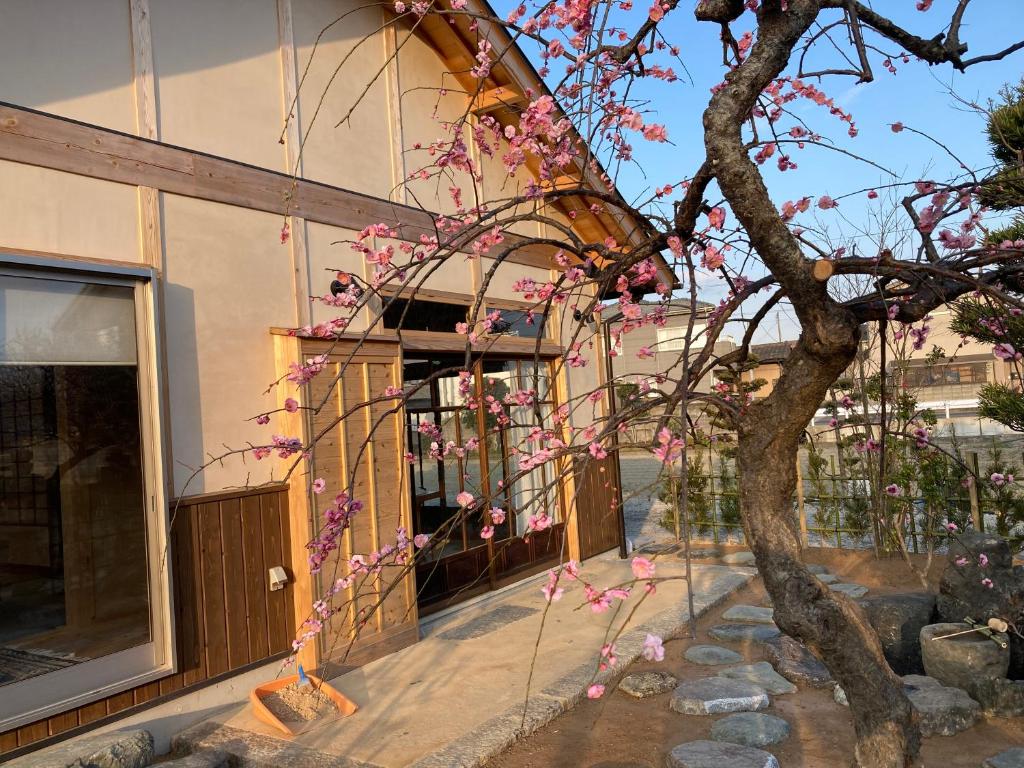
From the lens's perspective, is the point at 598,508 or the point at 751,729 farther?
the point at 598,508

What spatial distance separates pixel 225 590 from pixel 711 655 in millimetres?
3469

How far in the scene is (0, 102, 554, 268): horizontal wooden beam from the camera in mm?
3922

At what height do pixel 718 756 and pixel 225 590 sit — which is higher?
pixel 225 590

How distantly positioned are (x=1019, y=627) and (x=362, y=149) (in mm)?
5870

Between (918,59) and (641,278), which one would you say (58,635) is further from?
(918,59)

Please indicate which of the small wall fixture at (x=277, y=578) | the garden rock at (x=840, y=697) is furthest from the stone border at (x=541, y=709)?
the small wall fixture at (x=277, y=578)

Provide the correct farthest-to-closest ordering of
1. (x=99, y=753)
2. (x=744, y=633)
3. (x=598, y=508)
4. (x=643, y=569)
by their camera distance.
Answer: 1. (x=598, y=508)
2. (x=744, y=633)
3. (x=99, y=753)
4. (x=643, y=569)

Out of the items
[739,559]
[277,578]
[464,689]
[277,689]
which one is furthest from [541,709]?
[739,559]

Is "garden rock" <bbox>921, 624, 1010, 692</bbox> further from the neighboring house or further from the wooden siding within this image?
the wooden siding

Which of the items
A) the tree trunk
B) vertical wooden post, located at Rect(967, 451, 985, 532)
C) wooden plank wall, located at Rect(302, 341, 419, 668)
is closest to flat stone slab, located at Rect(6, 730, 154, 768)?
wooden plank wall, located at Rect(302, 341, 419, 668)

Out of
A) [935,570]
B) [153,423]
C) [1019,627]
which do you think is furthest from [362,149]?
[935,570]

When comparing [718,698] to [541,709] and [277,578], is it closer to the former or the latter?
[541,709]

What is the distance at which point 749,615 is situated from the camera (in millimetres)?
6359

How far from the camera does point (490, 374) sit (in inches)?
305
